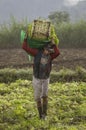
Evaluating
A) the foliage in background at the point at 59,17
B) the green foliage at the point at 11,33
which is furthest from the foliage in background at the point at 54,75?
the foliage in background at the point at 59,17

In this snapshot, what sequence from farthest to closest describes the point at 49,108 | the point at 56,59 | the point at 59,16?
the point at 59,16 → the point at 56,59 → the point at 49,108

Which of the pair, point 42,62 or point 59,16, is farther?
point 59,16

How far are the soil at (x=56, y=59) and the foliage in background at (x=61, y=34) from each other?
851 mm

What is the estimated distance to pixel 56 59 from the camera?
17281mm

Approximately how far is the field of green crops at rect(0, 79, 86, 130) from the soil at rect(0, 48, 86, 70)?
165 inches

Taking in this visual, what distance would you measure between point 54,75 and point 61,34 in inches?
281

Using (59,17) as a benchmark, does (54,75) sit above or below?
above

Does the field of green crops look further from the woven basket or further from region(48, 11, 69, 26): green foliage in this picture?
region(48, 11, 69, 26): green foliage

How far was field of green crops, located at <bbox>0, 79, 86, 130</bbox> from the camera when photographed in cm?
851

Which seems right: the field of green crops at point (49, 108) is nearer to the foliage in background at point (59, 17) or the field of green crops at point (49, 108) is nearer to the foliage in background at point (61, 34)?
the foliage in background at point (61, 34)

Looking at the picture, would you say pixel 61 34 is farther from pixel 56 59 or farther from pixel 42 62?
pixel 42 62

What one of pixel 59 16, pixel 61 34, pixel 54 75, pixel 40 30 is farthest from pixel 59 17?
pixel 40 30

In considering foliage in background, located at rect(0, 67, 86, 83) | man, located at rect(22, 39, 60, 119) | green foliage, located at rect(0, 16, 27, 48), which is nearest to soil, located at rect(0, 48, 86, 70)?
green foliage, located at rect(0, 16, 27, 48)

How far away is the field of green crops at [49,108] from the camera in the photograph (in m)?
8.51
